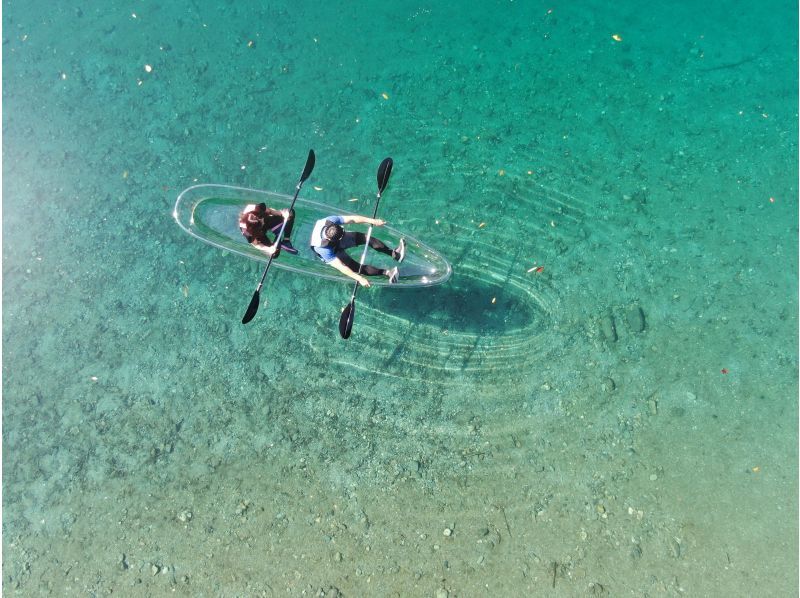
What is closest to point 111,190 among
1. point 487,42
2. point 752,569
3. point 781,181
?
point 487,42

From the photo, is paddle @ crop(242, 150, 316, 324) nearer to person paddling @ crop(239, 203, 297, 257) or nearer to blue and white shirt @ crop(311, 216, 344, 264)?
person paddling @ crop(239, 203, 297, 257)

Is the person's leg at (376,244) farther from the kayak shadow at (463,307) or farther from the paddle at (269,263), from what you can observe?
the paddle at (269,263)

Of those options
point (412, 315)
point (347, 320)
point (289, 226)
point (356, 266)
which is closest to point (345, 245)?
point (356, 266)

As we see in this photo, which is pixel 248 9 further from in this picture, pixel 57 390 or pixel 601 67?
pixel 57 390

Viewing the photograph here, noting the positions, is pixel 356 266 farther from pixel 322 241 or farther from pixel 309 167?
pixel 309 167

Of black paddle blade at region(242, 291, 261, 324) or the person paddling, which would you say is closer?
the person paddling

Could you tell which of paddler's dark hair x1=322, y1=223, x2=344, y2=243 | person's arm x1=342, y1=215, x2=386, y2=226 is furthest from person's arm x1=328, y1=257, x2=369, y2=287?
person's arm x1=342, y1=215, x2=386, y2=226
